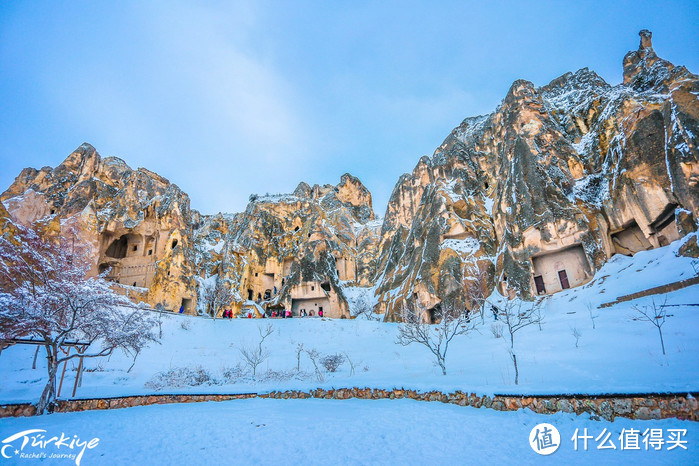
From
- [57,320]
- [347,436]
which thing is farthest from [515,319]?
[57,320]

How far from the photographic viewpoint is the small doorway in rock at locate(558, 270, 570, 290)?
82.4 feet

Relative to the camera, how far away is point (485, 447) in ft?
20.0

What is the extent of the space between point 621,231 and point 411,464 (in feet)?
89.3

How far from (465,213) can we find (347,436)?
29601 mm

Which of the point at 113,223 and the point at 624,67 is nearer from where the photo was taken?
the point at 624,67

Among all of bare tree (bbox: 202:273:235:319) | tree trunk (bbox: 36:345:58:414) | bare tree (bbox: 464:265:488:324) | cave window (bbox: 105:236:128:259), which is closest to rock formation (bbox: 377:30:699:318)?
bare tree (bbox: 464:265:488:324)

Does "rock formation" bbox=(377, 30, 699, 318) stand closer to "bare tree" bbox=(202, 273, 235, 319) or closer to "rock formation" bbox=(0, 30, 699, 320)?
"rock formation" bbox=(0, 30, 699, 320)

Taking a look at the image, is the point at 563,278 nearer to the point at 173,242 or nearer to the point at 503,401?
the point at 503,401

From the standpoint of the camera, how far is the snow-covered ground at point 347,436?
5.71m

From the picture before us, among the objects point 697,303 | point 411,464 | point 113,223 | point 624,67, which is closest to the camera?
point 411,464

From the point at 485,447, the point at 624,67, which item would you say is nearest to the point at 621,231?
the point at 624,67

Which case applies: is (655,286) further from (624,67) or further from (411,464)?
(624,67)

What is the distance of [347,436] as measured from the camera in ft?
23.5

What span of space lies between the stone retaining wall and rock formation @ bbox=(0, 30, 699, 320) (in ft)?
34.8
